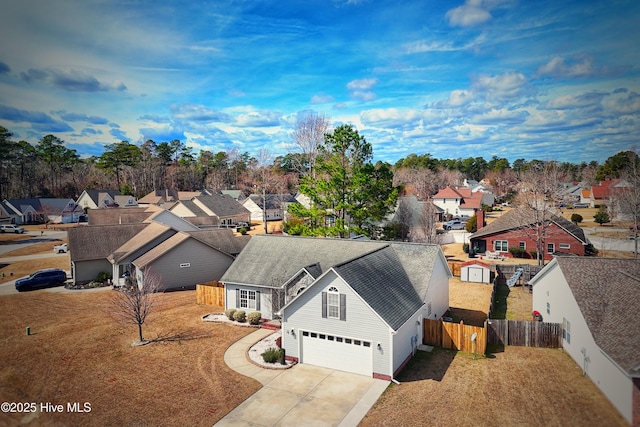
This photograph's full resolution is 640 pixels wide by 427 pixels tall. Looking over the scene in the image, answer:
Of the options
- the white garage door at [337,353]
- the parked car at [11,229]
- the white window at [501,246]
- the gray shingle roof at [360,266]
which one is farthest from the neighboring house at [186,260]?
the parked car at [11,229]

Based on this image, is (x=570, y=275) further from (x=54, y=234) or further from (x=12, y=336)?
(x=54, y=234)

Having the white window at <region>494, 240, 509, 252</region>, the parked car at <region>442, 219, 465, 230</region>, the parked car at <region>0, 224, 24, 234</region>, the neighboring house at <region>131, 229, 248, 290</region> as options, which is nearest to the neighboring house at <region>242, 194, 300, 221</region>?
the parked car at <region>442, 219, 465, 230</region>

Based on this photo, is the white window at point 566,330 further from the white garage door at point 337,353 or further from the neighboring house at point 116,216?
the neighboring house at point 116,216

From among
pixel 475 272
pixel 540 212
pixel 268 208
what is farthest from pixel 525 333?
pixel 268 208

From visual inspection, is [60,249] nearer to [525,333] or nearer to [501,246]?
[525,333]

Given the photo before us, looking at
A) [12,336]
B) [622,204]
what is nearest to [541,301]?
[12,336]
